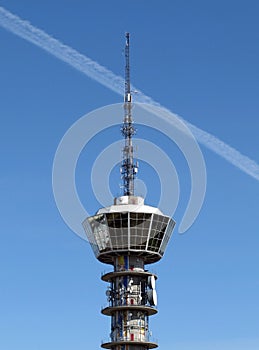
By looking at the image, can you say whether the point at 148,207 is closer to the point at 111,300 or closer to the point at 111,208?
the point at 111,208

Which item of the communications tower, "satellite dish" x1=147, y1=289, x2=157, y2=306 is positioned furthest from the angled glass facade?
"satellite dish" x1=147, y1=289, x2=157, y2=306

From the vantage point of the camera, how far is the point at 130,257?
19288 cm

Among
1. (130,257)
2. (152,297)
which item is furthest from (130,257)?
(152,297)

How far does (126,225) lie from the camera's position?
192 m

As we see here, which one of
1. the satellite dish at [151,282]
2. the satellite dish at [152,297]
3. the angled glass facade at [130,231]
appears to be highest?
the angled glass facade at [130,231]

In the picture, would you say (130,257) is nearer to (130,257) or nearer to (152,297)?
(130,257)

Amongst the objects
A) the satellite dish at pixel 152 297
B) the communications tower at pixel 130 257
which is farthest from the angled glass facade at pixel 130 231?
the satellite dish at pixel 152 297

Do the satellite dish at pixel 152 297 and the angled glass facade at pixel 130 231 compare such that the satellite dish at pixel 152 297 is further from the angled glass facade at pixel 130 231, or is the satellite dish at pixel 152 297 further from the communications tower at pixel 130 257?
the angled glass facade at pixel 130 231

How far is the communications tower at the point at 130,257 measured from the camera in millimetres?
187250

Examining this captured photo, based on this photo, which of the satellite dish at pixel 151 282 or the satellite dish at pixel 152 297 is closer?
the satellite dish at pixel 152 297

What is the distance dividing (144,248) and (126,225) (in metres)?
6.31

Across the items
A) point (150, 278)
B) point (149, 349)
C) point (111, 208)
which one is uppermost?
point (111, 208)

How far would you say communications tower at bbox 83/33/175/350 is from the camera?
187250 mm

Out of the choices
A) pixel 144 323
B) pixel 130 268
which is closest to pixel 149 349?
pixel 144 323
